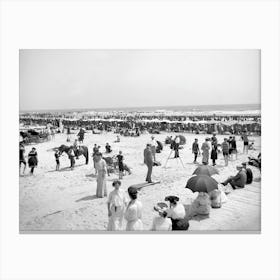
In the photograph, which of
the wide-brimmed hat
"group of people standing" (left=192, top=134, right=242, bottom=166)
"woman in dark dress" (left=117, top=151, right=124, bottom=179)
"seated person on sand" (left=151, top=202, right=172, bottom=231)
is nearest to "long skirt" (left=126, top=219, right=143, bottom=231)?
"seated person on sand" (left=151, top=202, right=172, bottom=231)

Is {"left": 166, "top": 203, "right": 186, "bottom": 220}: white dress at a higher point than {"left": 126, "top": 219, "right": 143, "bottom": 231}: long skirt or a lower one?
higher

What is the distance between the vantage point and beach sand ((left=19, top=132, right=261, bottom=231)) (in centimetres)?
721

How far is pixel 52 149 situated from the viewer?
7820 millimetres

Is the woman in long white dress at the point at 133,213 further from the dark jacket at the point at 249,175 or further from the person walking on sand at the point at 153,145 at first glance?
the dark jacket at the point at 249,175

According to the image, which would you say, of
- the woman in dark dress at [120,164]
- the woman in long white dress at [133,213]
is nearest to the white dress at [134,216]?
the woman in long white dress at [133,213]

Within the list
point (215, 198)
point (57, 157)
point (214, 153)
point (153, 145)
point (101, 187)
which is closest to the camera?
point (215, 198)

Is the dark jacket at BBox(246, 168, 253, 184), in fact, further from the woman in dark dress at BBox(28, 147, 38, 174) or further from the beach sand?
the woman in dark dress at BBox(28, 147, 38, 174)

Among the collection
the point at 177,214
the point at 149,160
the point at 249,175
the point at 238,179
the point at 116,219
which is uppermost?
the point at 149,160

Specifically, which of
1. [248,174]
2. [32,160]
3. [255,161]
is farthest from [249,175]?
[32,160]

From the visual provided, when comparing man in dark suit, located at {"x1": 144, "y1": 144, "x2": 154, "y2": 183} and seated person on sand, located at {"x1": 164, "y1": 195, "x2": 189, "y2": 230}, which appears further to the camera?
man in dark suit, located at {"x1": 144, "y1": 144, "x2": 154, "y2": 183}

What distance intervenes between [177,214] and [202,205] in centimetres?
67

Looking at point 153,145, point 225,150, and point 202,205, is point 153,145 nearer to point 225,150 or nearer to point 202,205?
point 225,150

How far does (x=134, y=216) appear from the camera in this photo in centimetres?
649
